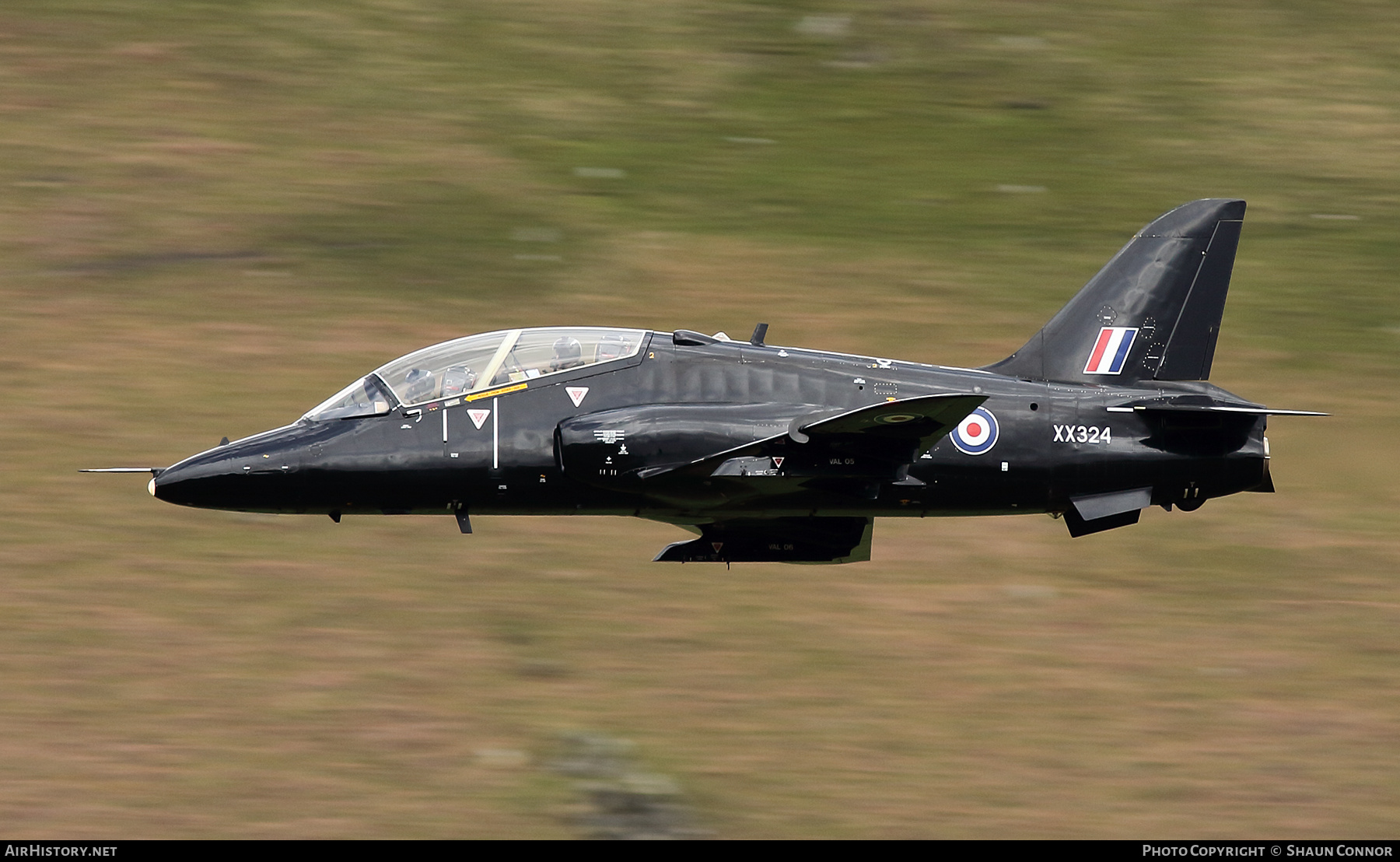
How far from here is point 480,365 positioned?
18391 millimetres

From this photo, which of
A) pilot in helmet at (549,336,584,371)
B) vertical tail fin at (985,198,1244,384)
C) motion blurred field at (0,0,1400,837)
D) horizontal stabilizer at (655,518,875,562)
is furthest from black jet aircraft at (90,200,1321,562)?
motion blurred field at (0,0,1400,837)

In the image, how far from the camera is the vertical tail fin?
19.7 meters

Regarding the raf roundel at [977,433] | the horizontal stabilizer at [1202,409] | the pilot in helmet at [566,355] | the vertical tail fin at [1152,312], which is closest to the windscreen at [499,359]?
the pilot in helmet at [566,355]

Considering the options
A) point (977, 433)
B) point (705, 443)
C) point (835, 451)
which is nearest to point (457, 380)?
point (705, 443)

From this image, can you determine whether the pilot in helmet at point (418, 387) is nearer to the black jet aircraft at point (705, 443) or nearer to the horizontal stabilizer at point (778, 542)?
the black jet aircraft at point (705, 443)

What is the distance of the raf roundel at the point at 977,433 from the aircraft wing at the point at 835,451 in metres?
0.70

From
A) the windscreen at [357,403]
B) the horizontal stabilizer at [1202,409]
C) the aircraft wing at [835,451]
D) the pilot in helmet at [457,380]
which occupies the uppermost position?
the pilot in helmet at [457,380]

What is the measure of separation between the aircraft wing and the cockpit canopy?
5.69 ft

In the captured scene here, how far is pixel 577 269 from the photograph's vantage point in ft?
103

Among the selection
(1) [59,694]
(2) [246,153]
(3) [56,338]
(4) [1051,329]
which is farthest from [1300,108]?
(1) [59,694]

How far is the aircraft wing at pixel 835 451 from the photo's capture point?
17281 mm

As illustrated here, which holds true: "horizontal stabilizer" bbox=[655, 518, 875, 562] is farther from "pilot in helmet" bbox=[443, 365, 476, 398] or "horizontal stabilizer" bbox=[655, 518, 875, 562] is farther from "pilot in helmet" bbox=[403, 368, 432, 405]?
"pilot in helmet" bbox=[403, 368, 432, 405]

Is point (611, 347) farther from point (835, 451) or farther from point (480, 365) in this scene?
point (835, 451)

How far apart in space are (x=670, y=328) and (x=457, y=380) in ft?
37.3
